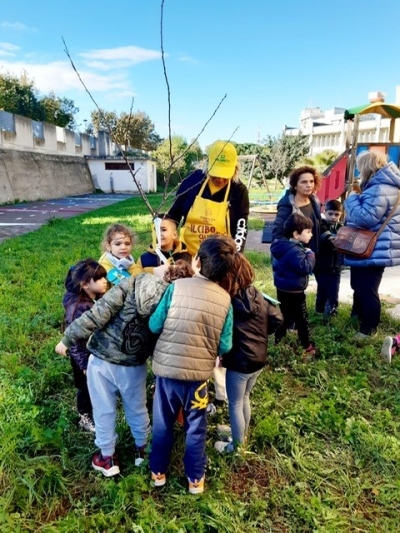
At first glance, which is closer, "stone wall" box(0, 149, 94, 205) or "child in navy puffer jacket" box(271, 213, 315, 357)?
"child in navy puffer jacket" box(271, 213, 315, 357)

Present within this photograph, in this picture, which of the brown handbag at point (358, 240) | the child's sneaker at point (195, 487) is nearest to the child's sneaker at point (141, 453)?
the child's sneaker at point (195, 487)

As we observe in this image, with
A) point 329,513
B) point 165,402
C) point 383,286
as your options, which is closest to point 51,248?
point 383,286

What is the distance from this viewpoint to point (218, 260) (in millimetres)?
1960

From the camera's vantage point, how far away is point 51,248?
319 inches

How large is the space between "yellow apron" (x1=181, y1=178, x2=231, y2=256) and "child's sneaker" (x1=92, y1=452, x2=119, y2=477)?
57.7 inches

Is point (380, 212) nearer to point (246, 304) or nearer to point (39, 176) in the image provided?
point (246, 304)

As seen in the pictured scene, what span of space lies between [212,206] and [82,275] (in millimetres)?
998

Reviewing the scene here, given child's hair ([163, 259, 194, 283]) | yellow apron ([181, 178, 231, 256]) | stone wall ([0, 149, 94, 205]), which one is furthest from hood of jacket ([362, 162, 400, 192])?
stone wall ([0, 149, 94, 205])

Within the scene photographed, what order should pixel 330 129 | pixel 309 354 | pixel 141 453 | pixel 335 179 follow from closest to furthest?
1. pixel 141 453
2. pixel 309 354
3. pixel 335 179
4. pixel 330 129

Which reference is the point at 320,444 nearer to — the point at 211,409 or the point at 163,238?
the point at 211,409

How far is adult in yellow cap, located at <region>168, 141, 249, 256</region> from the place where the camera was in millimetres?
2896

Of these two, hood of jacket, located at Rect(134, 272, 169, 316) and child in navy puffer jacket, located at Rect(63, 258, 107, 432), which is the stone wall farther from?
hood of jacket, located at Rect(134, 272, 169, 316)

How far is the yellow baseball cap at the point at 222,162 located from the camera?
2723mm

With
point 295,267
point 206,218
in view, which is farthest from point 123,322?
point 295,267
